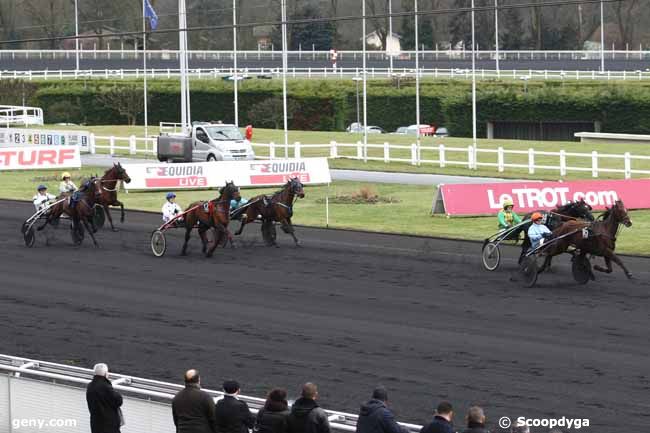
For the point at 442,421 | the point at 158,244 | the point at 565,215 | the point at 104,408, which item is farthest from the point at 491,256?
the point at 442,421

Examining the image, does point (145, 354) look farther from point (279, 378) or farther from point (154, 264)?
point (154, 264)

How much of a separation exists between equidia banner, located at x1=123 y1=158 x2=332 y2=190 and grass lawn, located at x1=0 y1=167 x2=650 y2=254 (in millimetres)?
408

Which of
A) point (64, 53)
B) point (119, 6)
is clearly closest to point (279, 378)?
point (64, 53)

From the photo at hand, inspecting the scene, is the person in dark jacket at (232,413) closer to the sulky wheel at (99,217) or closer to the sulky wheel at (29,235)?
the sulky wheel at (29,235)

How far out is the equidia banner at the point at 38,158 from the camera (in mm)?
41594

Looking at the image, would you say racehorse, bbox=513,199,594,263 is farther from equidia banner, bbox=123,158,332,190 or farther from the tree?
the tree

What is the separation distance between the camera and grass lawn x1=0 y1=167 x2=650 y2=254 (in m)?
26.0

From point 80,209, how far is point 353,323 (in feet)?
29.8

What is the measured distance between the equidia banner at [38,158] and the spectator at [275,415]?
33.1 metres

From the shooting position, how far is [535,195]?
27.6 metres

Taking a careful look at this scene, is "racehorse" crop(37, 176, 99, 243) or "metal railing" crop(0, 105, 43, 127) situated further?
"metal railing" crop(0, 105, 43, 127)

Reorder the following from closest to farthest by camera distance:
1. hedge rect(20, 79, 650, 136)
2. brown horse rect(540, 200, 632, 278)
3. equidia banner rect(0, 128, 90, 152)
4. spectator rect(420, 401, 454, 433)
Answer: spectator rect(420, 401, 454, 433) → brown horse rect(540, 200, 632, 278) → equidia banner rect(0, 128, 90, 152) → hedge rect(20, 79, 650, 136)

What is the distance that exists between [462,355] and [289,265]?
7.82 m

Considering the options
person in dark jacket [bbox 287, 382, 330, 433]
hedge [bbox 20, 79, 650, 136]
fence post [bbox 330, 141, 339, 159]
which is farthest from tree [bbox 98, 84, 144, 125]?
person in dark jacket [bbox 287, 382, 330, 433]
